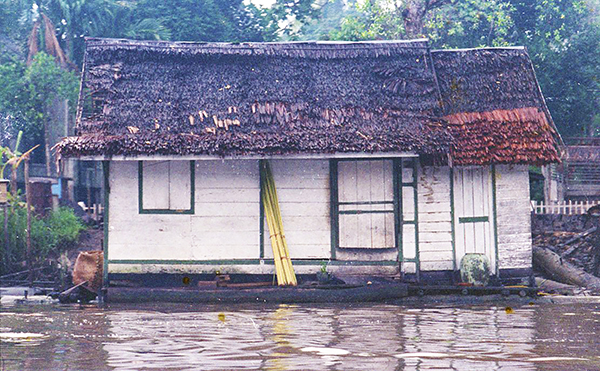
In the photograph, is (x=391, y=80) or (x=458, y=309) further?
(x=391, y=80)

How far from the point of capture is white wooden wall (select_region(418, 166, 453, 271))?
15.2m

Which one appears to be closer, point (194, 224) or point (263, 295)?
point (263, 295)

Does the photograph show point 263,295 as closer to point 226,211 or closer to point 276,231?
point 276,231

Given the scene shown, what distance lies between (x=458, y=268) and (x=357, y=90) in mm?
3664

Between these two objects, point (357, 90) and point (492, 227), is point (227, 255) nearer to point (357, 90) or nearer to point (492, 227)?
point (357, 90)

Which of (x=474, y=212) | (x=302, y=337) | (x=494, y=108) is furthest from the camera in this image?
(x=494, y=108)

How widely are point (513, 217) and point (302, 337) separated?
7.04 m

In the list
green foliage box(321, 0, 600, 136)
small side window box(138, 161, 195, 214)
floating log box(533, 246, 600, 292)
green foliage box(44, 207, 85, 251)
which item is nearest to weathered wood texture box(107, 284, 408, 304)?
small side window box(138, 161, 195, 214)

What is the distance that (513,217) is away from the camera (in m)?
15.4

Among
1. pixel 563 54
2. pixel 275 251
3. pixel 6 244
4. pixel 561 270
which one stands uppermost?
pixel 563 54

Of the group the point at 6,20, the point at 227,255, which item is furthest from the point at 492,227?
the point at 6,20

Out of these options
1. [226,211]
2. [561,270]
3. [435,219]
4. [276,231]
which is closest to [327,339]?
[276,231]

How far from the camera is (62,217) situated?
20688 mm

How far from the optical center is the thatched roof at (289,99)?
1421cm
